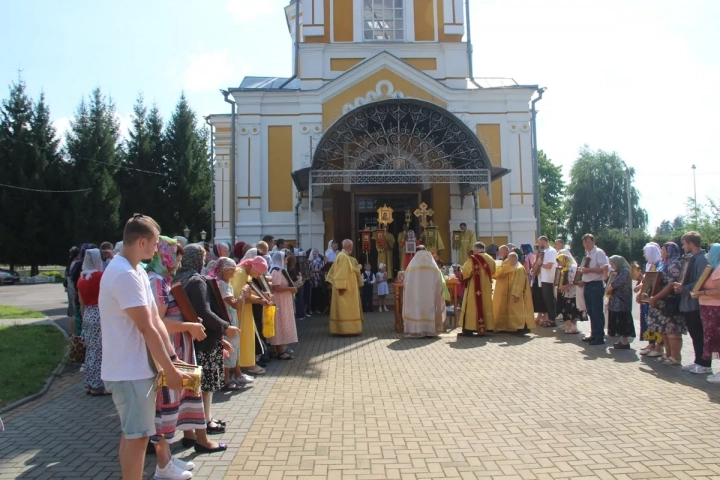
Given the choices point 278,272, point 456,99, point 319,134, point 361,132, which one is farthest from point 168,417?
point 456,99

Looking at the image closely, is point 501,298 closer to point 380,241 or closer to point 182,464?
point 380,241

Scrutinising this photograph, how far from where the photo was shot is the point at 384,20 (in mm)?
19406

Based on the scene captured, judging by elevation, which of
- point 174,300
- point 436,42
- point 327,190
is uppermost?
point 436,42

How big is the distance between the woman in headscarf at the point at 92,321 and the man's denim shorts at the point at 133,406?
3883 millimetres

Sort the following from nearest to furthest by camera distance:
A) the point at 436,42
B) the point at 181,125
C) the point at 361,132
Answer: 1. the point at 361,132
2. the point at 436,42
3. the point at 181,125

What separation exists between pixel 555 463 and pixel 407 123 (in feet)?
42.4

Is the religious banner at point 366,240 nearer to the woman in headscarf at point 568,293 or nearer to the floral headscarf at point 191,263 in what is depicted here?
the woman in headscarf at point 568,293

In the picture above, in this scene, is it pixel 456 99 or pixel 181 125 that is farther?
pixel 181 125

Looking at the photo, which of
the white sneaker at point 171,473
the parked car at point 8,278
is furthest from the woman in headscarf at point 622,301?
the parked car at point 8,278

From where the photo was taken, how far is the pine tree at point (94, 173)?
35.1m

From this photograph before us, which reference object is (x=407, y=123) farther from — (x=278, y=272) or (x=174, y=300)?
(x=174, y=300)

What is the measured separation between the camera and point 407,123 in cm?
1631

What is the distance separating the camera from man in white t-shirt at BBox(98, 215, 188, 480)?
11.1 ft

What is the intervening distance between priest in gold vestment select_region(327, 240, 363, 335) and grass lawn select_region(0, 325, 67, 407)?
15.5 feet
